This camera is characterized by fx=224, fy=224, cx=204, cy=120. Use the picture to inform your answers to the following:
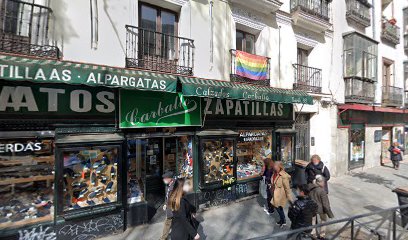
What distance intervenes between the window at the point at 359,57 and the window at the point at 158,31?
28.0 ft

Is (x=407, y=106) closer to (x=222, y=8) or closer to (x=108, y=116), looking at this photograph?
(x=222, y=8)

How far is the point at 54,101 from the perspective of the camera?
4.46 meters

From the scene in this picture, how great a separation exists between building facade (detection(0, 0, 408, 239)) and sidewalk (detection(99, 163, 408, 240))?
385 millimetres

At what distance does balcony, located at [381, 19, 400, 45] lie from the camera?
1282cm

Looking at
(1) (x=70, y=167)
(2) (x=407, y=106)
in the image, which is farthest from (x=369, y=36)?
(1) (x=70, y=167)

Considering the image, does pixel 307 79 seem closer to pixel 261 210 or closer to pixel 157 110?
pixel 261 210

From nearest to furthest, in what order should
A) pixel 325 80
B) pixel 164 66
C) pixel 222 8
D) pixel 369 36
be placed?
pixel 164 66
pixel 222 8
pixel 325 80
pixel 369 36

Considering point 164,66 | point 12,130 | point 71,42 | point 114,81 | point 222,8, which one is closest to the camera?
point 12,130

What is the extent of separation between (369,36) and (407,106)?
657cm

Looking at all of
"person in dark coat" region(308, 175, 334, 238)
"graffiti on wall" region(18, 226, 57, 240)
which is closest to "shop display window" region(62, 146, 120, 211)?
"graffiti on wall" region(18, 226, 57, 240)

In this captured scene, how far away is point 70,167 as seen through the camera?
183 inches

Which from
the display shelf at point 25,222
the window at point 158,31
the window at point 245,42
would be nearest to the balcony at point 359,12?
the window at point 245,42

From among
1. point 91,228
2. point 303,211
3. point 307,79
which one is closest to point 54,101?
point 91,228

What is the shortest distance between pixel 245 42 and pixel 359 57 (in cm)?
656
